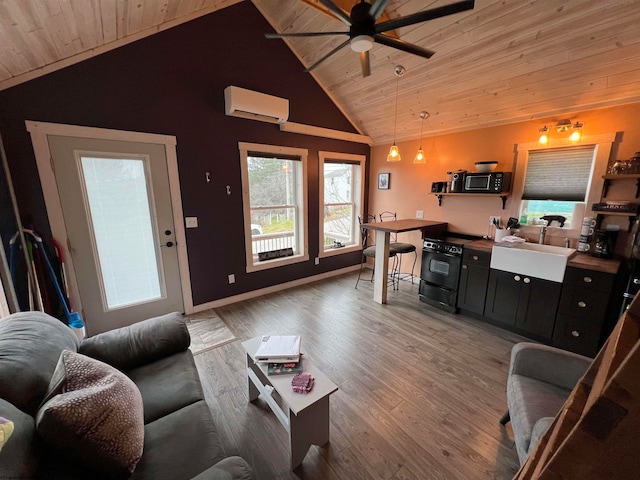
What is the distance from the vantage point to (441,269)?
3.34m

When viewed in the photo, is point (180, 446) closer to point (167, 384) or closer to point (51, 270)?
point (167, 384)

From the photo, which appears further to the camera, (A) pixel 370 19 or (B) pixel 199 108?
(B) pixel 199 108

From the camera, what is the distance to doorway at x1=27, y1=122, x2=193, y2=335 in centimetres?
240

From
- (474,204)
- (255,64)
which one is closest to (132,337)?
(255,64)

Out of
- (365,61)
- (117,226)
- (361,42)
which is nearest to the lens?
(361,42)

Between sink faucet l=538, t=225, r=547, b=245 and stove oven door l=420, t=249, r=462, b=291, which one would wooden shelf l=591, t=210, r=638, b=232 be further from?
stove oven door l=420, t=249, r=462, b=291

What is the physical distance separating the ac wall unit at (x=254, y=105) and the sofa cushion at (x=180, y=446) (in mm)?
2980

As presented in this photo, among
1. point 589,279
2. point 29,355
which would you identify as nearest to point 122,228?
point 29,355

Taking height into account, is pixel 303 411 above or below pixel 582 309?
below

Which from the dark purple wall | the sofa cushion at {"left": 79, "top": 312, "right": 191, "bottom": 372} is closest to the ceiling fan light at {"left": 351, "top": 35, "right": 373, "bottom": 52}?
the dark purple wall

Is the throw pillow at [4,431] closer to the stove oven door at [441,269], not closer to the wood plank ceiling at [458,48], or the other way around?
the wood plank ceiling at [458,48]

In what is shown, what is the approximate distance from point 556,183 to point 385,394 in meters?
2.92

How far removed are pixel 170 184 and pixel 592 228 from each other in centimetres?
443

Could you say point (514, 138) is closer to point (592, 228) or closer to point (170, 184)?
point (592, 228)
